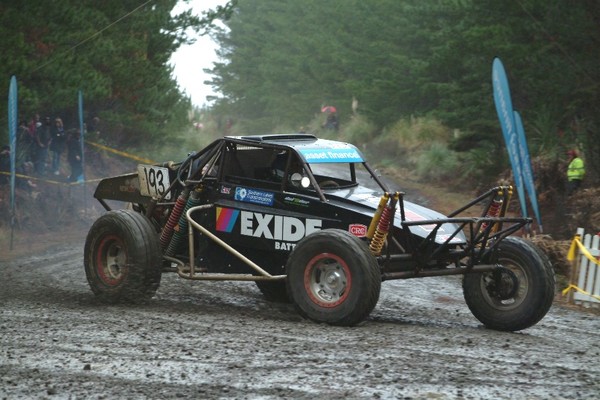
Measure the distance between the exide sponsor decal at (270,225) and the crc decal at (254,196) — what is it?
0.41 ft

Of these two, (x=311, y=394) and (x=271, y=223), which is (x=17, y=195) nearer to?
(x=271, y=223)

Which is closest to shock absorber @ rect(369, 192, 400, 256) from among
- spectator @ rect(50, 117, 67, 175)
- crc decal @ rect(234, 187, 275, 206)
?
crc decal @ rect(234, 187, 275, 206)

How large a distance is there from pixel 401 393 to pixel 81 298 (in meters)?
5.81

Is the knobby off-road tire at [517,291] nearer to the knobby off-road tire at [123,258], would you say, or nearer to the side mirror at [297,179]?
the side mirror at [297,179]

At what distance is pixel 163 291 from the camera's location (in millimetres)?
11773

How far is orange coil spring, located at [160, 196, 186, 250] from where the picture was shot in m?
10.3

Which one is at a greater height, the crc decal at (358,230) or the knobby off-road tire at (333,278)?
the crc decal at (358,230)

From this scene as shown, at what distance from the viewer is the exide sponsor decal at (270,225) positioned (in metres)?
9.45

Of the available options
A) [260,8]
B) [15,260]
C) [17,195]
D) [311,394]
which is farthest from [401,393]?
[260,8]

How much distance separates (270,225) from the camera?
9648 millimetres

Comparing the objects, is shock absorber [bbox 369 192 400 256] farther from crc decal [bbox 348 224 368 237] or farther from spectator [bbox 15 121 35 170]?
spectator [bbox 15 121 35 170]

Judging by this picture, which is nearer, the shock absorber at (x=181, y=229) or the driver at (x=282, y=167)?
the driver at (x=282, y=167)

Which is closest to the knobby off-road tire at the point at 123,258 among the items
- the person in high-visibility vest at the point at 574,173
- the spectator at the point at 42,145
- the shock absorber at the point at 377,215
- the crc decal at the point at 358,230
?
the crc decal at the point at 358,230

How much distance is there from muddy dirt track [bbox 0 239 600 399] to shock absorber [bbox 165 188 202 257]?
596 millimetres
